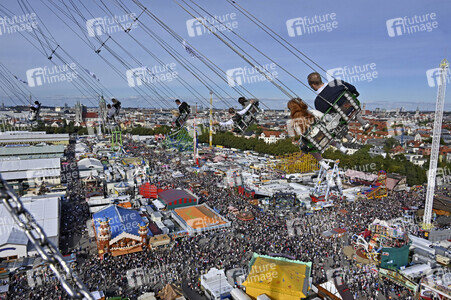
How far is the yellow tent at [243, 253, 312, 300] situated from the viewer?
10094 mm

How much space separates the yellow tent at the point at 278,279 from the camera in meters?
10.1

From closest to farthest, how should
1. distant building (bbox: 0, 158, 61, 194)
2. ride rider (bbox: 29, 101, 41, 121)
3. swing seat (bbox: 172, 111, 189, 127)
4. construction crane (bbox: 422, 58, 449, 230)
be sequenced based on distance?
swing seat (bbox: 172, 111, 189, 127) < ride rider (bbox: 29, 101, 41, 121) < construction crane (bbox: 422, 58, 449, 230) < distant building (bbox: 0, 158, 61, 194)

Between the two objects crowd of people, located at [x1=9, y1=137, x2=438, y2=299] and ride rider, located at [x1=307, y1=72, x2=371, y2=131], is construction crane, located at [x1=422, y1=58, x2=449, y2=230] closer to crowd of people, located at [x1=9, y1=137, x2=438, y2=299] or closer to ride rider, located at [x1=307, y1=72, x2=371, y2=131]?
crowd of people, located at [x1=9, y1=137, x2=438, y2=299]

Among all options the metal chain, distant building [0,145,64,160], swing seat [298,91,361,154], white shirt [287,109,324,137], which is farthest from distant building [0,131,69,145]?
the metal chain

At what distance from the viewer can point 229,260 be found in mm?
13422

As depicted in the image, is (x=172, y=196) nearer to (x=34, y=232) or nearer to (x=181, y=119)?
(x=181, y=119)

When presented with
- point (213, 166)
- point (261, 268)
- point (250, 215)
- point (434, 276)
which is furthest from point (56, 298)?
point (213, 166)

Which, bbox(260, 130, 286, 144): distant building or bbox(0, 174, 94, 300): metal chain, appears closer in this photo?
bbox(0, 174, 94, 300): metal chain

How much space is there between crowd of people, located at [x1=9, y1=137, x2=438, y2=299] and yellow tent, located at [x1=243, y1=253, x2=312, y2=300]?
5.55ft

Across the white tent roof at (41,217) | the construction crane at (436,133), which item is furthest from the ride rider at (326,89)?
the construction crane at (436,133)

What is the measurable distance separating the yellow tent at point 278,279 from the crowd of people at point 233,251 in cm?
169

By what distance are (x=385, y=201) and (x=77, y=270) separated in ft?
71.7

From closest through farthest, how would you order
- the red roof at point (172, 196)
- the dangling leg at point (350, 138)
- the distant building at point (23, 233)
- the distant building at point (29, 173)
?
the dangling leg at point (350, 138) < the distant building at point (23, 233) < the red roof at point (172, 196) < the distant building at point (29, 173)

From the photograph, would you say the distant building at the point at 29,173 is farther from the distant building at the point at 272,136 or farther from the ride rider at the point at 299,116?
the distant building at the point at 272,136
